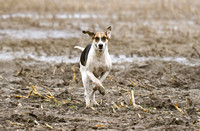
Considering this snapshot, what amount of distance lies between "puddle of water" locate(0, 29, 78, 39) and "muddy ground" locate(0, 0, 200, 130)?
0.04 m

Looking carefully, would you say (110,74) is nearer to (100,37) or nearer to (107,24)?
(100,37)

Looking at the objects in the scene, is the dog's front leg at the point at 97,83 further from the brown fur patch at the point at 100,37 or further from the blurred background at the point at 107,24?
the blurred background at the point at 107,24

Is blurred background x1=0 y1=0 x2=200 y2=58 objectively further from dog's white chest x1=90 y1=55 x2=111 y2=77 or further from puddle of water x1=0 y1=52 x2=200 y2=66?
dog's white chest x1=90 y1=55 x2=111 y2=77

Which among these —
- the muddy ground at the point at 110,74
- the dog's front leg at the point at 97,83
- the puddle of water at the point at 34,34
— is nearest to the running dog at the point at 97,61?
the dog's front leg at the point at 97,83

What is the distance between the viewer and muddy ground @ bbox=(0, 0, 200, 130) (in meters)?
7.37

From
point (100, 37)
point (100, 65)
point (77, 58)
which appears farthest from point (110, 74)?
point (100, 37)

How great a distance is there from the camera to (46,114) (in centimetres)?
767

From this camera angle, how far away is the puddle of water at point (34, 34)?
18.2 meters

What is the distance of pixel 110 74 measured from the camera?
11.9 metres

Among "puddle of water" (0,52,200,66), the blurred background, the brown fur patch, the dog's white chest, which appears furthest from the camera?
the blurred background

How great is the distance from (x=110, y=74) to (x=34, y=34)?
7646mm

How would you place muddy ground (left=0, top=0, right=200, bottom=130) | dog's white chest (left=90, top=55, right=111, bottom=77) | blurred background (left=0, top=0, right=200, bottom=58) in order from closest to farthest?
muddy ground (left=0, top=0, right=200, bottom=130) < dog's white chest (left=90, top=55, right=111, bottom=77) < blurred background (left=0, top=0, right=200, bottom=58)

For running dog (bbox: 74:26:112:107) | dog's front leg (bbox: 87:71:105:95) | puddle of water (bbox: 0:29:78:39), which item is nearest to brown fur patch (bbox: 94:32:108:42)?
running dog (bbox: 74:26:112:107)

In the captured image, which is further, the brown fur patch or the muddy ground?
the brown fur patch
